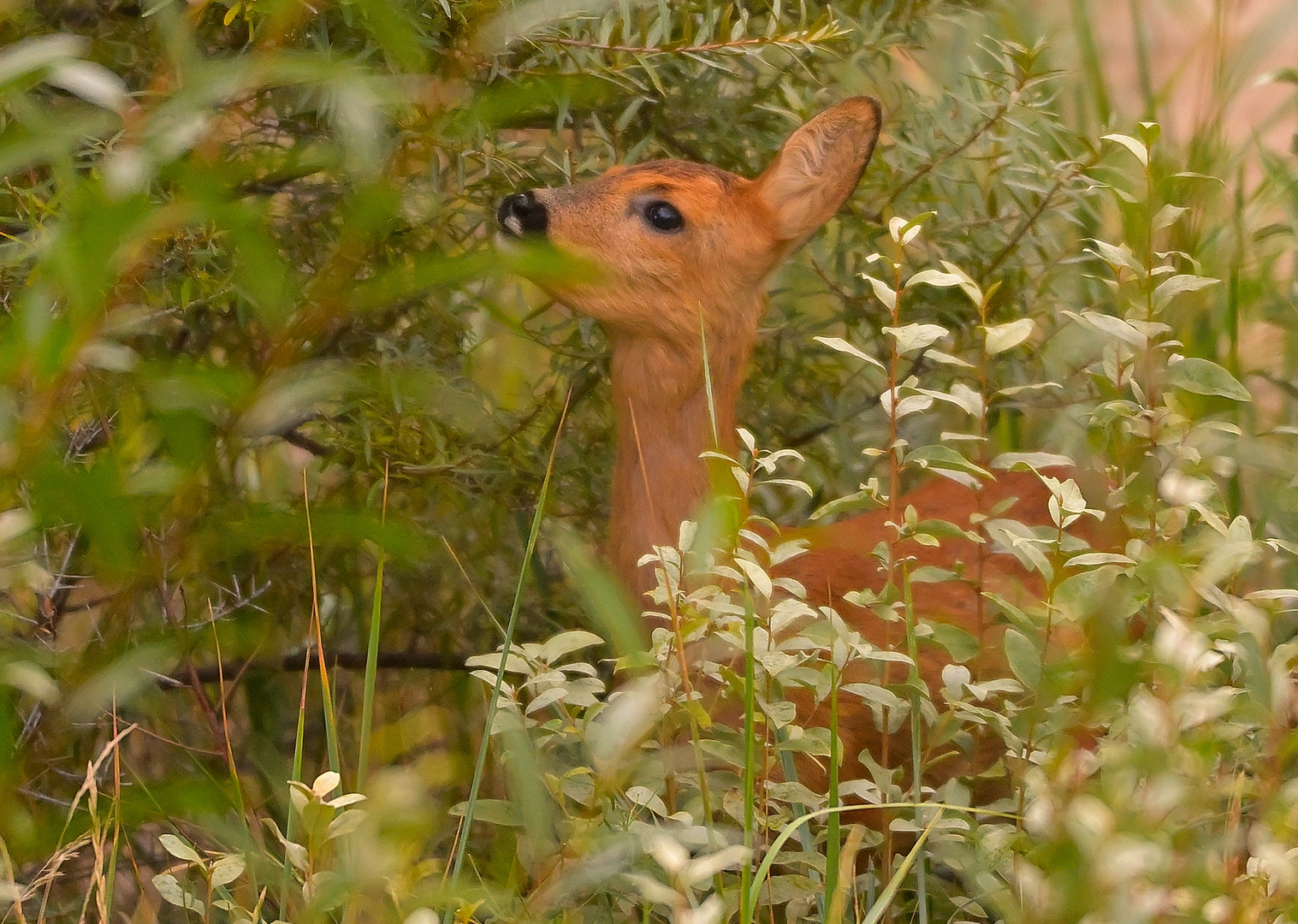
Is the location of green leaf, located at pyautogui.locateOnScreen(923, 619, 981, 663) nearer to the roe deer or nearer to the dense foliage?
the dense foliage

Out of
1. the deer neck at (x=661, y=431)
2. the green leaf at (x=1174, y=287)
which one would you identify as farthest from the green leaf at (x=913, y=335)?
the deer neck at (x=661, y=431)

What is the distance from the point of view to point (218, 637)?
208 cm

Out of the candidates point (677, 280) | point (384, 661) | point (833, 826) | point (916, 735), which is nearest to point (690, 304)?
point (677, 280)

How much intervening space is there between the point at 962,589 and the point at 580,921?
1419 mm

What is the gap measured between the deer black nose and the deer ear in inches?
21.7

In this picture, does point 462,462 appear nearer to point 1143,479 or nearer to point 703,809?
point 703,809

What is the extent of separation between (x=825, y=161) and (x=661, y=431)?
23.7 inches

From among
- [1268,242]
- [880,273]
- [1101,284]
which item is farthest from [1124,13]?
[880,273]

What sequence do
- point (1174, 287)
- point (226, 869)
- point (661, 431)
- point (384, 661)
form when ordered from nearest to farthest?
point (226, 869)
point (1174, 287)
point (661, 431)
point (384, 661)

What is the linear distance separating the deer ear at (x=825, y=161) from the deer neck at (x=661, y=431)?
296 mm

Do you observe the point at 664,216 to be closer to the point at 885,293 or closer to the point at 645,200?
the point at 645,200

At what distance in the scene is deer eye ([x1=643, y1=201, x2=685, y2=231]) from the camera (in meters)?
3.06

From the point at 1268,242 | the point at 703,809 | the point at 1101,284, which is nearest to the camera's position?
the point at 703,809

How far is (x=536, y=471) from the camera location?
304cm
